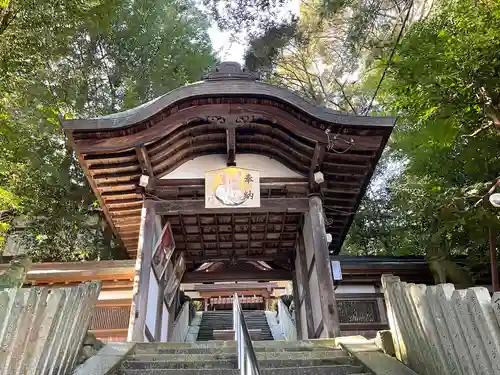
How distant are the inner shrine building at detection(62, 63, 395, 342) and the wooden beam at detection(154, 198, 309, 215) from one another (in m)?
0.02

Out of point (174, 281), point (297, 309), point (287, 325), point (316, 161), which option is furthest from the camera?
point (287, 325)

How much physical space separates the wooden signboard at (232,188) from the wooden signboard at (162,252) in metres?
1.12

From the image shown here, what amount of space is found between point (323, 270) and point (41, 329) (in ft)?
17.8

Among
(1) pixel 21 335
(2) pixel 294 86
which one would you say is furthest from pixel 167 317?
(2) pixel 294 86

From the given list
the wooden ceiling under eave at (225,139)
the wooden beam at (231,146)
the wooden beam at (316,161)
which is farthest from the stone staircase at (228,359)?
the wooden beam at (231,146)

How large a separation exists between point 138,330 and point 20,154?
28.9 ft

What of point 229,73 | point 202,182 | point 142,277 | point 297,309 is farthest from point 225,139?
point 297,309

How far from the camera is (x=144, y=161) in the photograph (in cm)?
828

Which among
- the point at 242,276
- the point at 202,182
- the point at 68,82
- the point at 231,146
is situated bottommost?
the point at 242,276

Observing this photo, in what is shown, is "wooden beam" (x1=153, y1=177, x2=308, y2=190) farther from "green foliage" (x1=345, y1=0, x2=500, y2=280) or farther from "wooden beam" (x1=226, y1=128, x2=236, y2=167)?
"green foliage" (x1=345, y1=0, x2=500, y2=280)

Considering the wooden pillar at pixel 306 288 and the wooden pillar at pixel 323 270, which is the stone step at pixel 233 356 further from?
the wooden pillar at pixel 306 288

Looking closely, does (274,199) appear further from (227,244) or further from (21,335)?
(21,335)

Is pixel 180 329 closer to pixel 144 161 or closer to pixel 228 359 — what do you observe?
pixel 144 161

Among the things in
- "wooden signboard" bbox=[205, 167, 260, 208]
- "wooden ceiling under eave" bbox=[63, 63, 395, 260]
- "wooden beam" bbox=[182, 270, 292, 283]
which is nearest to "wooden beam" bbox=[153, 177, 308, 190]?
"wooden ceiling under eave" bbox=[63, 63, 395, 260]
